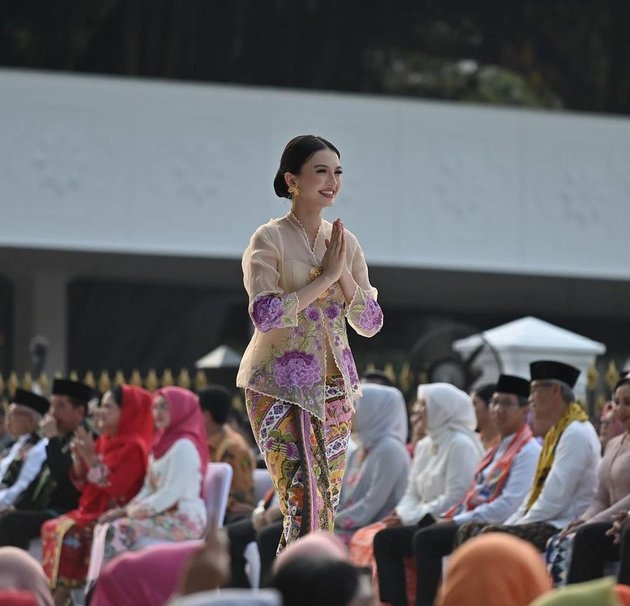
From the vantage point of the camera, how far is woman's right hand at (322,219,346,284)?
5.55 metres

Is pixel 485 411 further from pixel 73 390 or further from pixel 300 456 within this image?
pixel 300 456

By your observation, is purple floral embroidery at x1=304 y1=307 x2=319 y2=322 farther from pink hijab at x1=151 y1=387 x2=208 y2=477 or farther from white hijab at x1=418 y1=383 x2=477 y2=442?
pink hijab at x1=151 y1=387 x2=208 y2=477

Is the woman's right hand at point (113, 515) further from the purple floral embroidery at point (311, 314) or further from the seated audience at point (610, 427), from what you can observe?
the purple floral embroidery at point (311, 314)

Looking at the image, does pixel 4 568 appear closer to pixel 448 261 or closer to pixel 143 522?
pixel 143 522

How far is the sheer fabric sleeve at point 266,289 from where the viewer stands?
5465 millimetres

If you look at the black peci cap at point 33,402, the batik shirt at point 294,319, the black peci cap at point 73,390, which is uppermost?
the batik shirt at point 294,319

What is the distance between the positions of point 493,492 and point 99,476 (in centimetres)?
226

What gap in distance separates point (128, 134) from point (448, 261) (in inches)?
147

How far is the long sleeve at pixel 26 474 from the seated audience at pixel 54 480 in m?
0.04

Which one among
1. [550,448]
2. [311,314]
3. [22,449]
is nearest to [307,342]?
[311,314]

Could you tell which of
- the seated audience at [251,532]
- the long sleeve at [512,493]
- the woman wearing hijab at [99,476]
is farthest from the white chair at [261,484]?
the long sleeve at [512,493]

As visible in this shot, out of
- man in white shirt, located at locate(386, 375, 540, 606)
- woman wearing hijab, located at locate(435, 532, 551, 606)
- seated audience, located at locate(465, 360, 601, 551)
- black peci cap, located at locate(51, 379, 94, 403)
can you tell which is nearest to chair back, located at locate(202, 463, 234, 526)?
man in white shirt, located at locate(386, 375, 540, 606)

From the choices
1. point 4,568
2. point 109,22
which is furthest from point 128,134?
point 4,568

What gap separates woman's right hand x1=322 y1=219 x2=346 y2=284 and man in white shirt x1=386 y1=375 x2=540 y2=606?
→ 2228 millimetres
